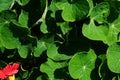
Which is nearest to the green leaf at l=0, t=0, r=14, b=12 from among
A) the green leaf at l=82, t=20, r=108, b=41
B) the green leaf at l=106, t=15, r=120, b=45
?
the green leaf at l=82, t=20, r=108, b=41

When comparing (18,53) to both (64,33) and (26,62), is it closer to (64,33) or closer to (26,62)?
(26,62)

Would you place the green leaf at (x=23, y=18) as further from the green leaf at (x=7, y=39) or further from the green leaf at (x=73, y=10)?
the green leaf at (x=73, y=10)

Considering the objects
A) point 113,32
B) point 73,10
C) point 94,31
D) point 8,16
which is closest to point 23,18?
point 8,16

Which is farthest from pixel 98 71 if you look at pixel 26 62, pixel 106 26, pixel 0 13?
pixel 0 13

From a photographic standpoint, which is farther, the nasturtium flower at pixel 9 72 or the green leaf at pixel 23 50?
the green leaf at pixel 23 50

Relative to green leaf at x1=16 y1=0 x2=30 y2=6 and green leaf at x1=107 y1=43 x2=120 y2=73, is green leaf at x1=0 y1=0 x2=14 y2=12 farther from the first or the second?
green leaf at x1=107 y1=43 x2=120 y2=73

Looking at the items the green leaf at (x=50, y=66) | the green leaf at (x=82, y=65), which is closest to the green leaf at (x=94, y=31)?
the green leaf at (x=82, y=65)

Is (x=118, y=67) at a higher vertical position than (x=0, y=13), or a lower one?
lower
